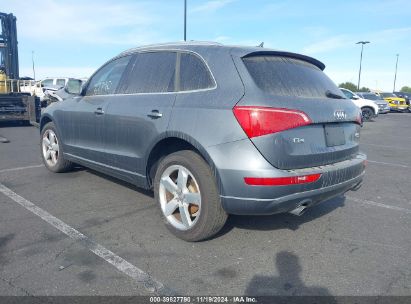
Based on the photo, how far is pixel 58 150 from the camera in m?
5.65

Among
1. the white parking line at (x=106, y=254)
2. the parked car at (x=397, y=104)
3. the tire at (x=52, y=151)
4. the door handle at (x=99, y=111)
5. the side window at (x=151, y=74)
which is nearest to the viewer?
the white parking line at (x=106, y=254)

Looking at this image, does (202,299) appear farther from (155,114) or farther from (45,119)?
(45,119)

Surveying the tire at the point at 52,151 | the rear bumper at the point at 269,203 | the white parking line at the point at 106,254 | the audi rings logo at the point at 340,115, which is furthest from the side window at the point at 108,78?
the audi rings logo at the point at 340,115

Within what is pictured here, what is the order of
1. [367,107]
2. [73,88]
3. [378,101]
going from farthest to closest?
[378,101] < [367,107] < [73,88]

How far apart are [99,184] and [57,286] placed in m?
2.68

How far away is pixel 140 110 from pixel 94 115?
100 centimetres

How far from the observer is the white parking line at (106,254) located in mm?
2723

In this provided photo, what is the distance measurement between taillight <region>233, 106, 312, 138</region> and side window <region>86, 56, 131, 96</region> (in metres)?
2.06

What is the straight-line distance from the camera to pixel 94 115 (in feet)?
15.2

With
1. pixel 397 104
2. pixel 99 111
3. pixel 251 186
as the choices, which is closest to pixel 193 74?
pixel 251 186

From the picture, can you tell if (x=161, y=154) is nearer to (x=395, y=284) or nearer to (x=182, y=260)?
(x=182, y=260)

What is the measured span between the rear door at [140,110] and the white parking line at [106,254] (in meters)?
0.87

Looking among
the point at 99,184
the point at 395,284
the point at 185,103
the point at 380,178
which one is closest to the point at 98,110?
the point at 99,184

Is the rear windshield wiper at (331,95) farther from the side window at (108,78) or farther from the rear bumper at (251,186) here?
the side window at (108,78)
